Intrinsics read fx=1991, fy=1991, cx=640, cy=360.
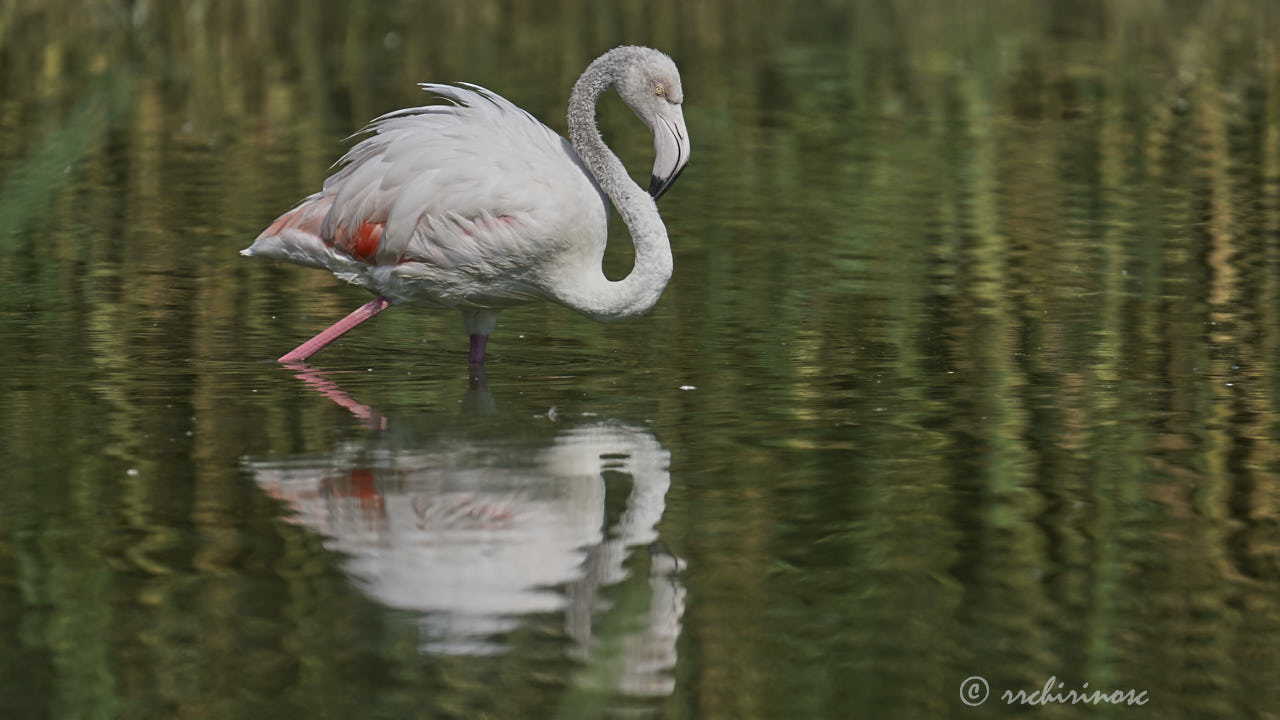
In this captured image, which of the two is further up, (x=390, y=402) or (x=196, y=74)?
(x=196, y=74)

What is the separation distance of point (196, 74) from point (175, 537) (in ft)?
47.5

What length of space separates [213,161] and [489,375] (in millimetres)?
7257

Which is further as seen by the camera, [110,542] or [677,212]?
[677,212]

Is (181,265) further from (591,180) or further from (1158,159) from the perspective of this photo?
(1158,159)

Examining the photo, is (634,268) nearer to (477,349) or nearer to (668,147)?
(668,147)

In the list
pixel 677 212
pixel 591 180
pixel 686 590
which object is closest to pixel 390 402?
pixel 591 180

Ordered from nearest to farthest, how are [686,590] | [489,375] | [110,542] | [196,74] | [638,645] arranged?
[638,645], [686,590], [110,542], [489,375], [196,74]

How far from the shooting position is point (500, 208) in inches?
307

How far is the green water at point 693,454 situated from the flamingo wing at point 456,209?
461 millimetres

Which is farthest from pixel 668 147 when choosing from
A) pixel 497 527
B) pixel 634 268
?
pixel 497 527

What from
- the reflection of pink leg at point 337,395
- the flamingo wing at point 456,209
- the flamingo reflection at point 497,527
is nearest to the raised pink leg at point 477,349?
the flamingo wing at point 456,209

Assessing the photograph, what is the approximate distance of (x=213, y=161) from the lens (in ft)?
49.2

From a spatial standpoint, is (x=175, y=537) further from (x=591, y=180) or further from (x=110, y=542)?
(x=591, y=180)

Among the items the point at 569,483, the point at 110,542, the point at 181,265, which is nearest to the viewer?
the point at 110,542
